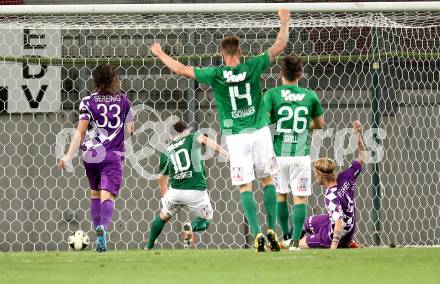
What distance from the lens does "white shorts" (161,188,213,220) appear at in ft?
31.1

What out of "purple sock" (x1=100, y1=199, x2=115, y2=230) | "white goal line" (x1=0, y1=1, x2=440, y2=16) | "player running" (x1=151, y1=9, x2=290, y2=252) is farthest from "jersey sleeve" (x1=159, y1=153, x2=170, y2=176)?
"player running" (x1=151, y1=9, x2=290, y2=252)

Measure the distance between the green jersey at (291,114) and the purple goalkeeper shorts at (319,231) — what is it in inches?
38.5

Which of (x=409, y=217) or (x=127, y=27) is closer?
(x=127, y=27)

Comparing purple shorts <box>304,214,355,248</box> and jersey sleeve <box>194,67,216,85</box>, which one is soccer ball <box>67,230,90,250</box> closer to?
jersey sleeve <box>194,67,216,85</box>

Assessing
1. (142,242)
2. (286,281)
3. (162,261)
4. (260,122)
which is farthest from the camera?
(142,242)

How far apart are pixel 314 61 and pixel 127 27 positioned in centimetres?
206

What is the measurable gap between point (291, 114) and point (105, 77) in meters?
1.42

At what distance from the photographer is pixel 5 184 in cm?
1065

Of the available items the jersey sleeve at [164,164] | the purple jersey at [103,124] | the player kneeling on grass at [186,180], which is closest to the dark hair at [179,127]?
the player kneeling on grass at [186,180]

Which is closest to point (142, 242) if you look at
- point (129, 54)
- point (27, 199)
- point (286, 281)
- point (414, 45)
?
point (27, 199)

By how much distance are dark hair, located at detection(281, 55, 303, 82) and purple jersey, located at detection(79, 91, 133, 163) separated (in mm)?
1234

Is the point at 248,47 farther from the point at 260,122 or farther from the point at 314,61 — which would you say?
the point at 260,122

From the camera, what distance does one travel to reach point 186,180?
31.5ft

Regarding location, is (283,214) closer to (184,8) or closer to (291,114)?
(291,114)
